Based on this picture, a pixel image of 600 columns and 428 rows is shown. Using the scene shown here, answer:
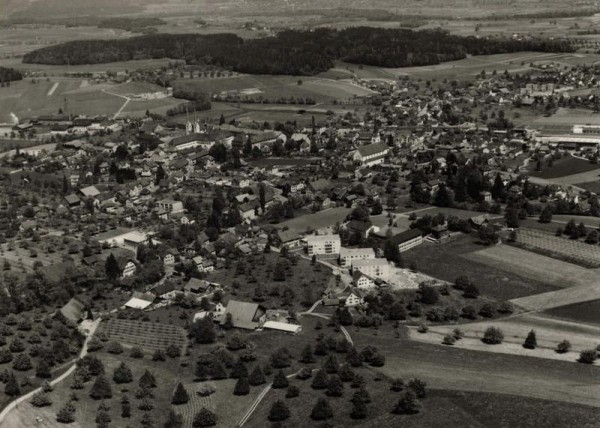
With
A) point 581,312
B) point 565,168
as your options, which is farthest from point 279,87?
point 581,312

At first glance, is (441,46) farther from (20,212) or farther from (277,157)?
(20,212)

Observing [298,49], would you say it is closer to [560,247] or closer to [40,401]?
[560,247]

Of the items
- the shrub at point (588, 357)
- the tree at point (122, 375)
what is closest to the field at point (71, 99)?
the tree at point (122, 375)

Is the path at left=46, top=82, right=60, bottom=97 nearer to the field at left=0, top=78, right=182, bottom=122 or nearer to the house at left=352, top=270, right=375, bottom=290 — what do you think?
the field at left=0, top=78, right=182, bottom=122

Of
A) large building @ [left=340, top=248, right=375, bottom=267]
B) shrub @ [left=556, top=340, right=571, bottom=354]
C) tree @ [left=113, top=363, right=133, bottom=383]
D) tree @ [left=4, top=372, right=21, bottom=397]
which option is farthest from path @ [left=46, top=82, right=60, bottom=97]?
shrub @ [left=556, top=340, right=571, bottom=354]

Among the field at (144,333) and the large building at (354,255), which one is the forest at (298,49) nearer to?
the large building at (354,255)
